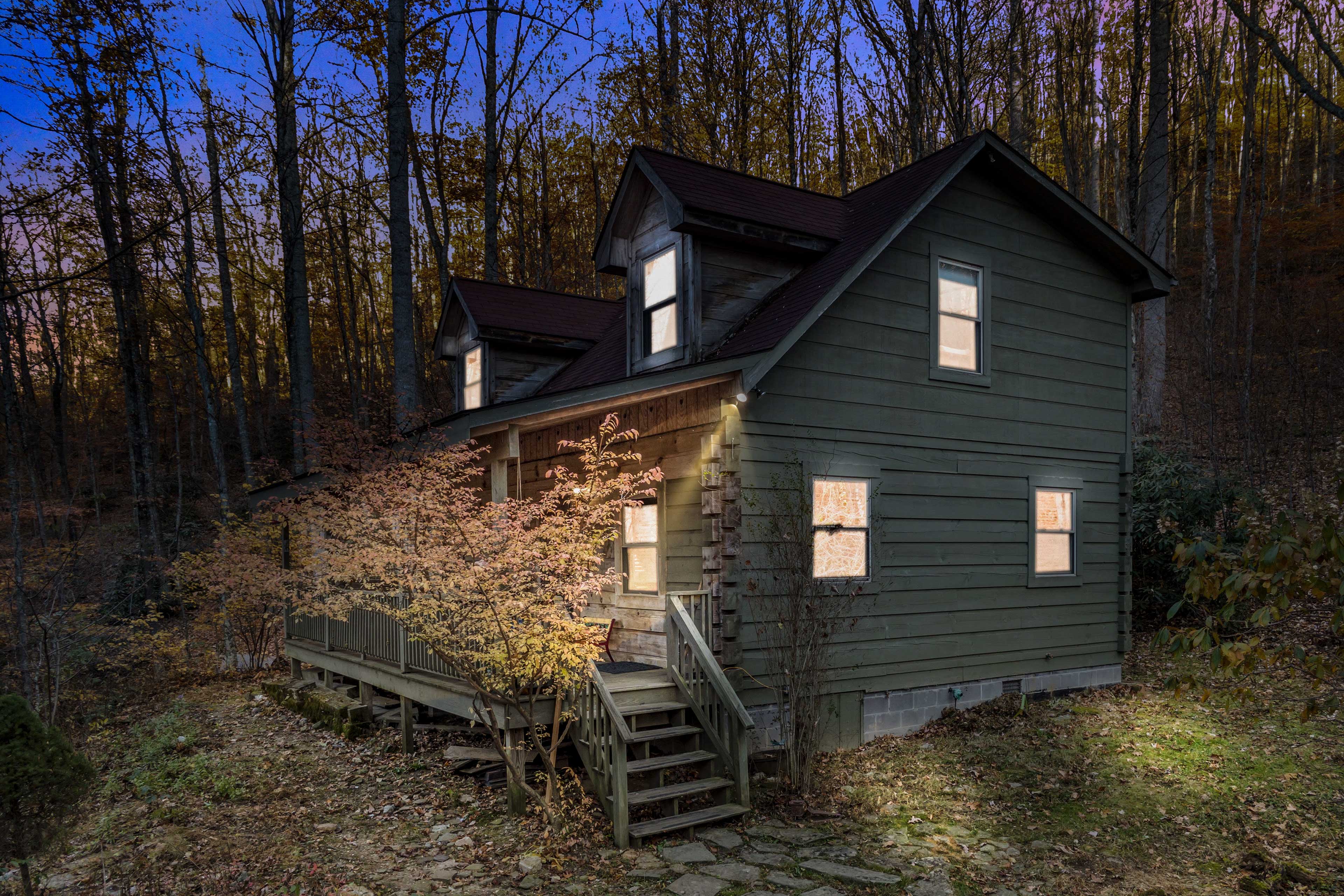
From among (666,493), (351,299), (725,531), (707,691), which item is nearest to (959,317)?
(666,493)

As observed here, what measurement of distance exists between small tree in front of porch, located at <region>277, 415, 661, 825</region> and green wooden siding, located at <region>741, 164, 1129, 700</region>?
1850 millimetres

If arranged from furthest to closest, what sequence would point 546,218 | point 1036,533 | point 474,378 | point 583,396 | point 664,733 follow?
point 546,218
point 474,378
point 1036,533
point 583,396
point 664,733

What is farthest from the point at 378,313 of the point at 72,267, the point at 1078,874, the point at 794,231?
the point at 1078,874

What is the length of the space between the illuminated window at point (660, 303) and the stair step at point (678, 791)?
5172 mm

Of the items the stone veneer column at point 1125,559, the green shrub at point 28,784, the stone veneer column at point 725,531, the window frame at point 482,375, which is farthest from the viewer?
the window frame at point 482,375

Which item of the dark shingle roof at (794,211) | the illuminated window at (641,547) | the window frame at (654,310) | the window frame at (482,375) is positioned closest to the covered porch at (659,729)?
the illuminated window at (641,547)

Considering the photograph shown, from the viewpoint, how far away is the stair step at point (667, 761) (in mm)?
6949

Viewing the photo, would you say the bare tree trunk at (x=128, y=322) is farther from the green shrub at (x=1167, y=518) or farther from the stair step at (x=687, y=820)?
the green shrub at (x=1167, y=518)

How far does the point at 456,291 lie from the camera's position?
14.9 m

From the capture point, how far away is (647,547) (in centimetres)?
1048

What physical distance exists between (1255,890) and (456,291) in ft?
44.3

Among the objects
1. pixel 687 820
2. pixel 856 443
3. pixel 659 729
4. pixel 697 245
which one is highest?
pixel 697 245

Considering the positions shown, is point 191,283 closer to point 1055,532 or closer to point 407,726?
point 407,726

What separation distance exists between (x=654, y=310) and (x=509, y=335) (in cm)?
461
